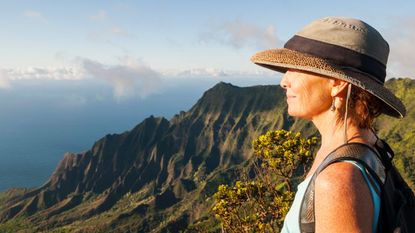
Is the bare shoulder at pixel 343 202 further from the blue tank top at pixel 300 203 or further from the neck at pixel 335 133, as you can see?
the neck at pixel 335 133

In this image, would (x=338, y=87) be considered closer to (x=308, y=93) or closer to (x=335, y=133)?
(x=308, y=93)

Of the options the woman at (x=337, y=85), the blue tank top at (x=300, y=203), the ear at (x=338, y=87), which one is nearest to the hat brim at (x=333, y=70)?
the woman at (x=337, y=85)

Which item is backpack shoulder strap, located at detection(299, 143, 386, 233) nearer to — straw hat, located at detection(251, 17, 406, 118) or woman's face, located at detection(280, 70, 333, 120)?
straw hat, located at detection(251, 17, 406, 118)

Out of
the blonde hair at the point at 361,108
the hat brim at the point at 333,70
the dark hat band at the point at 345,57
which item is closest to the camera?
the hat brim at the point at 333,70

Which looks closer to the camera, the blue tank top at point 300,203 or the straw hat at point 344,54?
the blue tank top at point 300,203

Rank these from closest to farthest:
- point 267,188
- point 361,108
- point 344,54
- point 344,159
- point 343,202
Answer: point 343,202 < point 344,159 < point 344,54 < point 361,108 < point 267,188

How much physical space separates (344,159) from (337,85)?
0.81 m

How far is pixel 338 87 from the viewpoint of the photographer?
3504mm

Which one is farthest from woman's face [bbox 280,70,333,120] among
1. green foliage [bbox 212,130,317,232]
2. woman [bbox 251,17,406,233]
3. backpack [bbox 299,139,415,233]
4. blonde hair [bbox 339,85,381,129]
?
green foliage [bbox 212,130,317,232]

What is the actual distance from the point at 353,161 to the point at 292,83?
1181 mm

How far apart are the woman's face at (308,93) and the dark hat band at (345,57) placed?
8.6 inches

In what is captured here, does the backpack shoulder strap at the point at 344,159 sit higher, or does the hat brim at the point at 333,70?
the hat brim at the point at 333,70

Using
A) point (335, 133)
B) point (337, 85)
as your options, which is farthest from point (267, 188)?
point (337, 85)

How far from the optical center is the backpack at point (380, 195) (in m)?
3.00
